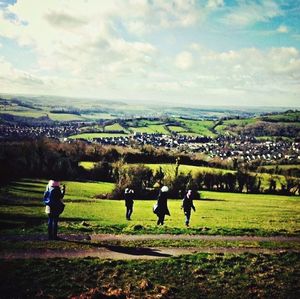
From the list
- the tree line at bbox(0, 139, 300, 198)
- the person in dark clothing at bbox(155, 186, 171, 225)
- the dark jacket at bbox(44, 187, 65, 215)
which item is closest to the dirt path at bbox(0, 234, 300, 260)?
the dark jacket at bbox(44, 187, 65, 215)

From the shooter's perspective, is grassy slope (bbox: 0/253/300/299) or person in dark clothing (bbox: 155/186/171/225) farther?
person in dark clothing (bbox: 155/186/171/225)

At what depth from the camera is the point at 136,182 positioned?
62.2 metres

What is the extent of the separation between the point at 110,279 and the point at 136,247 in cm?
407

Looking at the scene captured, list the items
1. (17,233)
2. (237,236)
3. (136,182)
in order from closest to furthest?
(17,233)
(237,236)
(136,182)

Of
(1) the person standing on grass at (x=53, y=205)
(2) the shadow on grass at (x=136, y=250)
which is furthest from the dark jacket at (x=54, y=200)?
(2) the shadow on grass at (x=136, y=250)

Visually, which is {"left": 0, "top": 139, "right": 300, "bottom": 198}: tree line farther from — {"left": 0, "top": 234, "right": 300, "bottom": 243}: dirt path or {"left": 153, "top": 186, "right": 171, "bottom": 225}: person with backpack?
{"left": 0, "top": 234, "right": 300, "bottom": 243}: dirt path

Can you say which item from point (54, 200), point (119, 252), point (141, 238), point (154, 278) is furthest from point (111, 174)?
point (154, 278)

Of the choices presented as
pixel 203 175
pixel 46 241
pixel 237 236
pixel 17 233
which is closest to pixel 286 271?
pixel 237 236

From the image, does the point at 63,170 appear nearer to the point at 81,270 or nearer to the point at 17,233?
the point at 17,233

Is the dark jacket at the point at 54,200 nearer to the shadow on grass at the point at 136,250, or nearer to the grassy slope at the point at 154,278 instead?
the shadow on grass at the point at 136,250

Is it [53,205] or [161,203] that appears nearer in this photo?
[53,205]

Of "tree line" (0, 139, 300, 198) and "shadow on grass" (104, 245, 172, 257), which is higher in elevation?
"shadow on grass" (104, 245, 172, 257)

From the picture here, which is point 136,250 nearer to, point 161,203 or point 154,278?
point 154,278

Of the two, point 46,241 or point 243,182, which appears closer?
point 46,241
